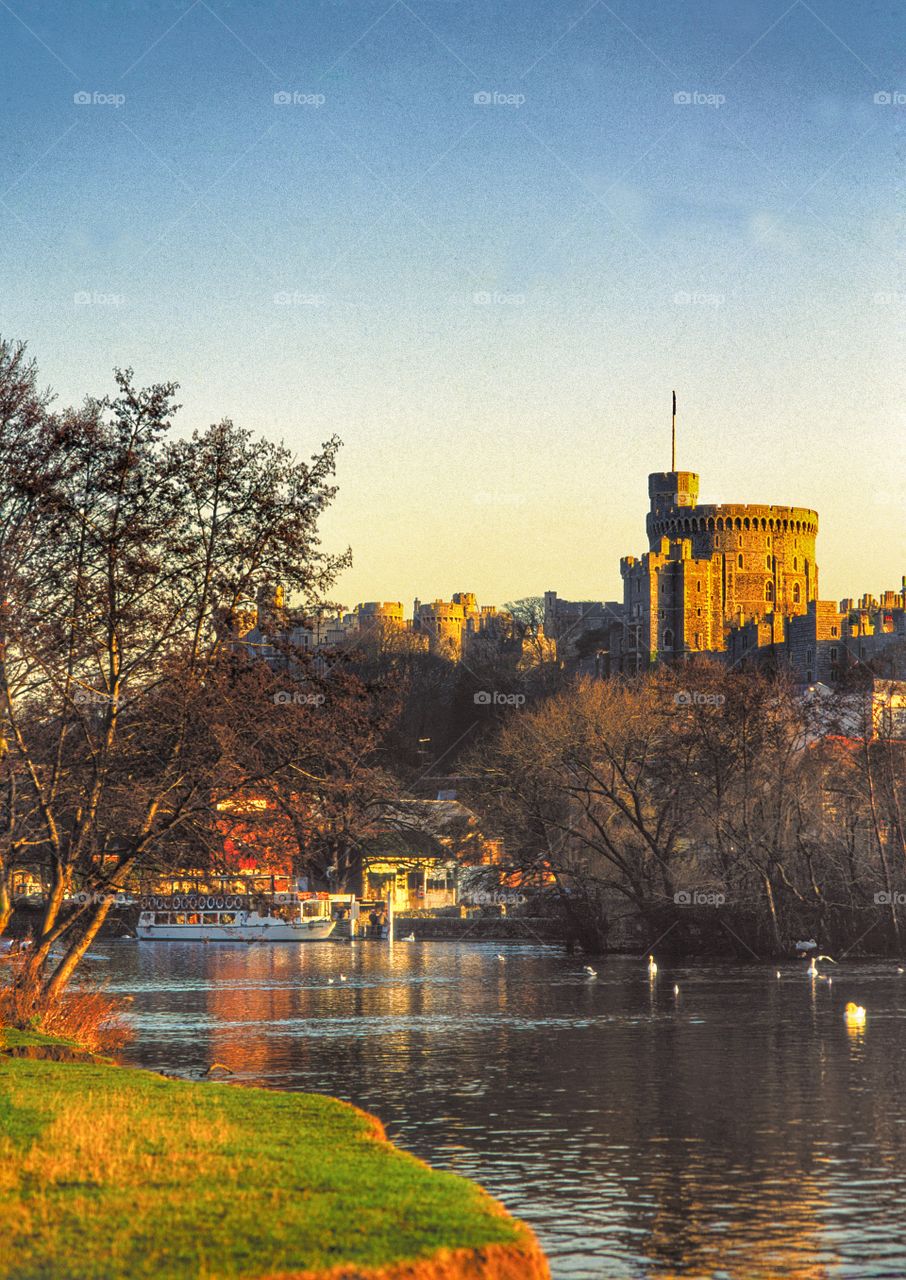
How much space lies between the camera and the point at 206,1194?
1764cm

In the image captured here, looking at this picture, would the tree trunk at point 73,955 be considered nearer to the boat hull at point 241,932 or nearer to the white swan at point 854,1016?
the white swan at point 854,1016

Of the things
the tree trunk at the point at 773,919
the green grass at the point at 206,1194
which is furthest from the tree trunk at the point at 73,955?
the tree trunk at the point at 773,919

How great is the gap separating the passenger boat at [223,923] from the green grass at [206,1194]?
317 ft

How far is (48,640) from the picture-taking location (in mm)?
36312

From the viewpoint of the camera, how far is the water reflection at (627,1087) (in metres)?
22.1

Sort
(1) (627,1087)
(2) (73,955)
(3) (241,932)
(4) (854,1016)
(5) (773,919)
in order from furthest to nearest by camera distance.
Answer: (3) (241,932) → (5) (773,919) → (4) (854,1016) → (2) (73,955) → (1) (627,1087)

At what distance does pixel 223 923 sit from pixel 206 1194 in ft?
367

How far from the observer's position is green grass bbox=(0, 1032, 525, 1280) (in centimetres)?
1515

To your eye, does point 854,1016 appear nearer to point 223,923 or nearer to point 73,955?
A: point 73,955

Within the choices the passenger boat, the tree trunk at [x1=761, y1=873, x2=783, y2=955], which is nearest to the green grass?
the tree trunk at [x1=761, y1=873, x2=783, y2=955]

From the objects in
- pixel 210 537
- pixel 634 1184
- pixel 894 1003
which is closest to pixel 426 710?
pixel 894 1003

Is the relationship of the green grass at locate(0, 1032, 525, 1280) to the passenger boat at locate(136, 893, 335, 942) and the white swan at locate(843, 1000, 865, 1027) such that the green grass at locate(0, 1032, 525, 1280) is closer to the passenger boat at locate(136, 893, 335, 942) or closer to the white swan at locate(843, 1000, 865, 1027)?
the white swan at locate(843, 1000, 865, 1027)

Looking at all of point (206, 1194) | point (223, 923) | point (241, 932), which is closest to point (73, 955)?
point (206, 1194)

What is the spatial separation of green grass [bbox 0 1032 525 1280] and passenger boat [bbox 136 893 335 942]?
9662cm
